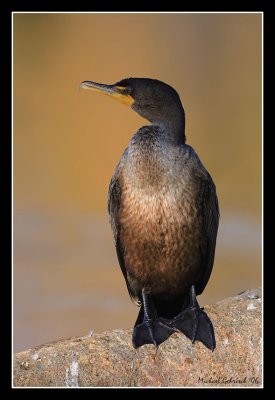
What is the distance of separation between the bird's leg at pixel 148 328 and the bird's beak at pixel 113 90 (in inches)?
62.5

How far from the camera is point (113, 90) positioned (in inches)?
223

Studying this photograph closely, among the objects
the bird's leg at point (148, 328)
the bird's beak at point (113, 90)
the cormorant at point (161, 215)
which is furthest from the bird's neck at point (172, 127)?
the bird's leg at point (148, 328)

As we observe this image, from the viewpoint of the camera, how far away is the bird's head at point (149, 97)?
5.54 meters

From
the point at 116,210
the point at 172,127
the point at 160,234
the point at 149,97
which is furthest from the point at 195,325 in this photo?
the point at 149,97

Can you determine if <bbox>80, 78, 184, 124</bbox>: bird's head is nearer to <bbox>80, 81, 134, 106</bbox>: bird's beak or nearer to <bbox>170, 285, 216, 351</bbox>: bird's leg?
<bbox>80, 81, 134, 106</bbox>: bird's beak

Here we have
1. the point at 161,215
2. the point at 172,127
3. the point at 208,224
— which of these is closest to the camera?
the point at 161,215

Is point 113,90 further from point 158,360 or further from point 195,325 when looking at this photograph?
point 158,360

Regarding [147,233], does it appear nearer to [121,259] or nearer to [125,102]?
[121,259]

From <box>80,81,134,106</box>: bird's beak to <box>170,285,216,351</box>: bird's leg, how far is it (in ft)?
5.62

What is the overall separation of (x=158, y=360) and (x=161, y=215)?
1103 millimetres

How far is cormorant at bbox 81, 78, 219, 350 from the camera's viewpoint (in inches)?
211

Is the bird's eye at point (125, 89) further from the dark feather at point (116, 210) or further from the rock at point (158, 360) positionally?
the rock at point (158, 360)

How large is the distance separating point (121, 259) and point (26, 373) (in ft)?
4.49

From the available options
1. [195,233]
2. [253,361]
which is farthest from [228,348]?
[195,233]
